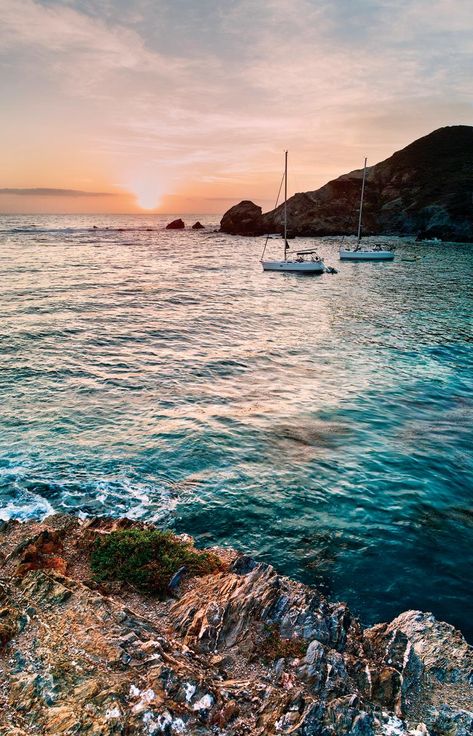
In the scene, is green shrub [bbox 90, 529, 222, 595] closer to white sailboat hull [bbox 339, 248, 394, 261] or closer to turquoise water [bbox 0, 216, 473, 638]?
turquoise water [bbox 0, 216, 473, 638]

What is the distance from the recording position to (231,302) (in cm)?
4522

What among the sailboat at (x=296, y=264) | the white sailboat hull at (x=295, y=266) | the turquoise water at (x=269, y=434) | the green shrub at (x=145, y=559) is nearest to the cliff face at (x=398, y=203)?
the sailboat at (x=296, y=264)

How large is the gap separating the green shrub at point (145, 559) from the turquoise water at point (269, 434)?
7.67 feet

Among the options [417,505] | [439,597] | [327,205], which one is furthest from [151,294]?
[327,205]

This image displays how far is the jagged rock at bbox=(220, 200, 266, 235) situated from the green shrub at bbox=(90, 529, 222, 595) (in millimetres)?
141924

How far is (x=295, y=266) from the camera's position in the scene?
65.6m

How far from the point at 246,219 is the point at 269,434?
141000 millimetres

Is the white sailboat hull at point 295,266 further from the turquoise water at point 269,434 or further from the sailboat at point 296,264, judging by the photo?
the turquoise water at point 269,434

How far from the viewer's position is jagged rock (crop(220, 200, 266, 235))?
146 m

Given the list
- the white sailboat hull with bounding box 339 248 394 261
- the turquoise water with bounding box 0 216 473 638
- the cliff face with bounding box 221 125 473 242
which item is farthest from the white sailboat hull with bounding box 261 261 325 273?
the cliff face with bounding box 221 125 473 242

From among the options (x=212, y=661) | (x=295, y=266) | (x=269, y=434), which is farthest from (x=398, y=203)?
(x=212, y=661)

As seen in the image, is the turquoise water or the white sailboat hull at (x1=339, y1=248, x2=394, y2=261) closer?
the turquoise water

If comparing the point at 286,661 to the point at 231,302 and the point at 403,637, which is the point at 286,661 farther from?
the point at 231,302

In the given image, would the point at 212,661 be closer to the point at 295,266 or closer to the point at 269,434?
the point at 269,434
